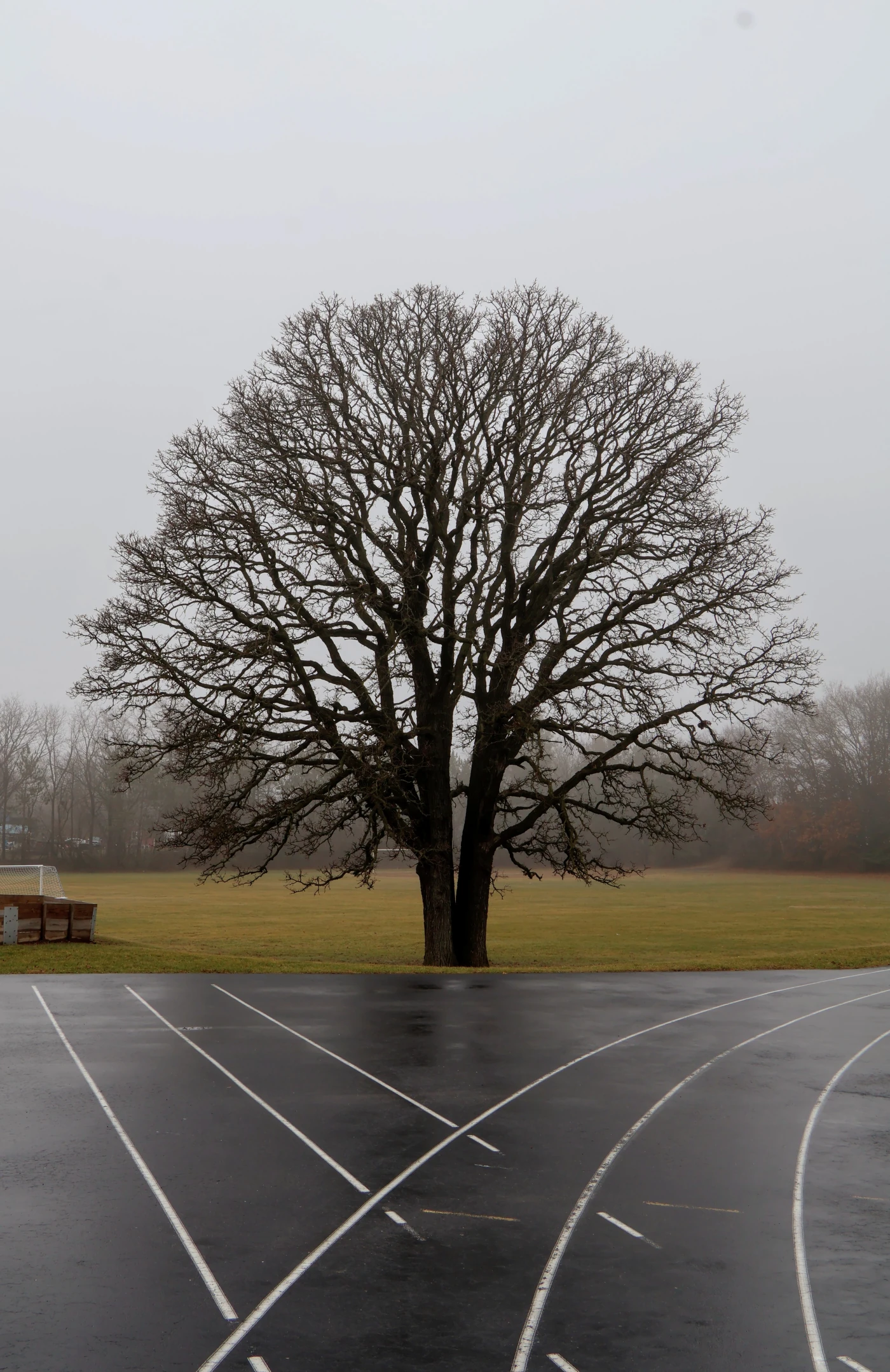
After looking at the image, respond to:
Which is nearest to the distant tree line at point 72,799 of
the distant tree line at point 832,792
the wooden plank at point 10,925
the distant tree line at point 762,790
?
the distant tree line at point 762,790

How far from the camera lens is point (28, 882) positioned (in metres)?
77.0

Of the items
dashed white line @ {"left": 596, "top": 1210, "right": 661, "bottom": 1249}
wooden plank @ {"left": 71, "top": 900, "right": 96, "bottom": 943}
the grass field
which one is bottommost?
the grass field

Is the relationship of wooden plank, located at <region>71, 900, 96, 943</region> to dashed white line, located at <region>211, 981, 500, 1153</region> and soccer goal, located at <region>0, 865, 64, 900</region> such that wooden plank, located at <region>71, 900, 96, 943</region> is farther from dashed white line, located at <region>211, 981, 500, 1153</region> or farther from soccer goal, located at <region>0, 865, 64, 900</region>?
soccer goal, located at <region>0, 865, 64, 900</region>

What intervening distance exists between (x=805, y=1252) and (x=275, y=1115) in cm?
640

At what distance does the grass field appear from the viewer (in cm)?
2870

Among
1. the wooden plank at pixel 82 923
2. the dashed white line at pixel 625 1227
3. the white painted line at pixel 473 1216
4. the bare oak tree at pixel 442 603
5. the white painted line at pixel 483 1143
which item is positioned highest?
the bare oak tree at pixel 442 603

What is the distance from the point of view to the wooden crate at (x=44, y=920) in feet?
95.2

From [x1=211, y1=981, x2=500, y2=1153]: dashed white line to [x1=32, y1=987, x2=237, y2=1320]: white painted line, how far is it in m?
3.40

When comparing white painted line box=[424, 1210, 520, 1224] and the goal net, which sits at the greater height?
white painted line box=[424, 1210, 520, 1224]

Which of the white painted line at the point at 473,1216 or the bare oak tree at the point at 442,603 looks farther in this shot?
the bare oak tree at the point at 442,603

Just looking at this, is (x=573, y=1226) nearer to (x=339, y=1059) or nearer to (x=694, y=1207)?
(x=694, y=1207)

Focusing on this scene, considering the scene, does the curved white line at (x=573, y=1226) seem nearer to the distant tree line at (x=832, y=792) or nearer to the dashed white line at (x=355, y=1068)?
the dashed white line at (x=355, y=1068)

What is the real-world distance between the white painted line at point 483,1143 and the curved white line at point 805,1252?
3027 mm

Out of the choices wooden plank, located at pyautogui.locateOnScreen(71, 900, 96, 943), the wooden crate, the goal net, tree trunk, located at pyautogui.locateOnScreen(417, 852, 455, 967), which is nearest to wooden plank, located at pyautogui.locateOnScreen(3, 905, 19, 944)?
the wooden crate
